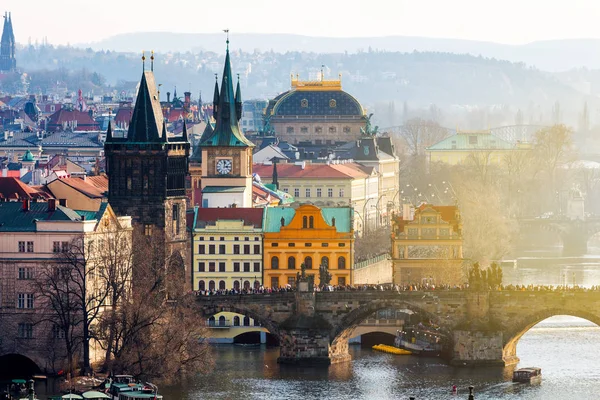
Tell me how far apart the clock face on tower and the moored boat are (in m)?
36.2

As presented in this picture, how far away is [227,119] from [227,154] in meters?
2.15

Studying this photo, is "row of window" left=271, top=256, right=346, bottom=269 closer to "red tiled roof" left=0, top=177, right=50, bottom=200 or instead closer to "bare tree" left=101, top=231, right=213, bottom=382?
"red tiled roof" left=0, top=177, right=50, bottom=200

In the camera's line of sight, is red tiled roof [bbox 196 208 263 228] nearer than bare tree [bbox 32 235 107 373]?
No

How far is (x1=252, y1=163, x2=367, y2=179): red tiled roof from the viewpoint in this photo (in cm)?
19238

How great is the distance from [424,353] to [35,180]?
47773mm

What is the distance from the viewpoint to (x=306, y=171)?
194 metres

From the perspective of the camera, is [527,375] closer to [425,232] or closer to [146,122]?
[146,122]

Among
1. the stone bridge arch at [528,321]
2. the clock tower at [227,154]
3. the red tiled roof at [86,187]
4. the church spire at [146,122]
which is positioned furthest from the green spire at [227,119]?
the stone bridge arch at [528,321]

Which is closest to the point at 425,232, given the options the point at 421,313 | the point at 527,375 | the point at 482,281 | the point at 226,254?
the point at 226,254

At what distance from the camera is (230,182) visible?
505 ft

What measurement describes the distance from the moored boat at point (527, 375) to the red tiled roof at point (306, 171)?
69.5 meters

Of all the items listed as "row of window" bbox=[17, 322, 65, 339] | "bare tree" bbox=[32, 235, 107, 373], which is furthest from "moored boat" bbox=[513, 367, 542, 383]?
"row of window" bbox=[17, 322, 65, 339]

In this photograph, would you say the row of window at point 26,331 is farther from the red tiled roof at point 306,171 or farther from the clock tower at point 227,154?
the red tiled roof at point 306,171

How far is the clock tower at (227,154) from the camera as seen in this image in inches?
6038
